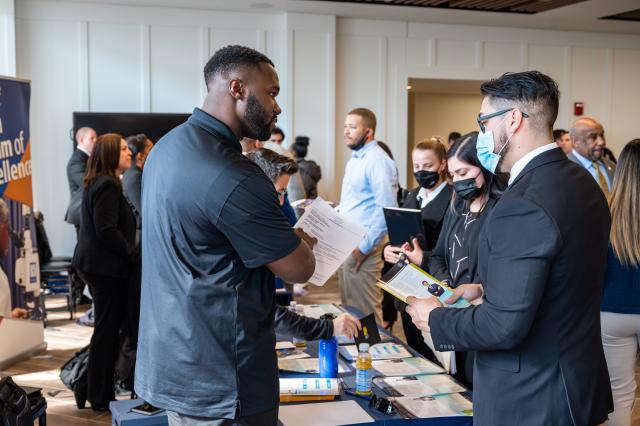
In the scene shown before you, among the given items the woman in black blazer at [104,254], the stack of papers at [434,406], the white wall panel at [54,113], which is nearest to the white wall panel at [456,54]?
the white wall panel at [54,113]

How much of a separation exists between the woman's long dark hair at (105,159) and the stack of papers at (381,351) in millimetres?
1923

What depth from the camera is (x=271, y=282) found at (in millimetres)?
1861

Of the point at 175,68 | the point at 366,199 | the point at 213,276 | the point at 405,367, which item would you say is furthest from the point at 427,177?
the point at 175,68

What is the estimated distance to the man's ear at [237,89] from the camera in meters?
1.88

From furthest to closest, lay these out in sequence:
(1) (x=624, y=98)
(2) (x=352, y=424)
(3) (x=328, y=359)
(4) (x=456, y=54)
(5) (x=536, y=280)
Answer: (1) (x=624, y=98) < (4) (x=456, y=54) < (3) (x=328, y=359) < (2) (x=352, y=424) < (5) (x=536, y=280)

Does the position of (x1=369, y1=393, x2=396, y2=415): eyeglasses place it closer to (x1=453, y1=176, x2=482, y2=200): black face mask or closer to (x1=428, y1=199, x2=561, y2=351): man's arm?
(x1=428, y1=199, x2=561, y2=351): man's arm

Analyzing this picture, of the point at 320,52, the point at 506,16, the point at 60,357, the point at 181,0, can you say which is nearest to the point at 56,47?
the point at 181,0

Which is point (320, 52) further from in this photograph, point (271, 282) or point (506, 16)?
point (271, 282)

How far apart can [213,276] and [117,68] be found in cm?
759

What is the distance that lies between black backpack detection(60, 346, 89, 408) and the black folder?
212cm

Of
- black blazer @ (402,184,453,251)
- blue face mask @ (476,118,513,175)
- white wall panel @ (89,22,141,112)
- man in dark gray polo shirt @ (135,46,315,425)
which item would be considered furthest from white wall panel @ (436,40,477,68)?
man in dark gray polo shirt @ (135,46,315,425)

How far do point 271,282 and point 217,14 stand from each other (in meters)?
7.79

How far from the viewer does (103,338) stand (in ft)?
13.9

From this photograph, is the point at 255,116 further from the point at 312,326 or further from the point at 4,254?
→ the point at 4,254
